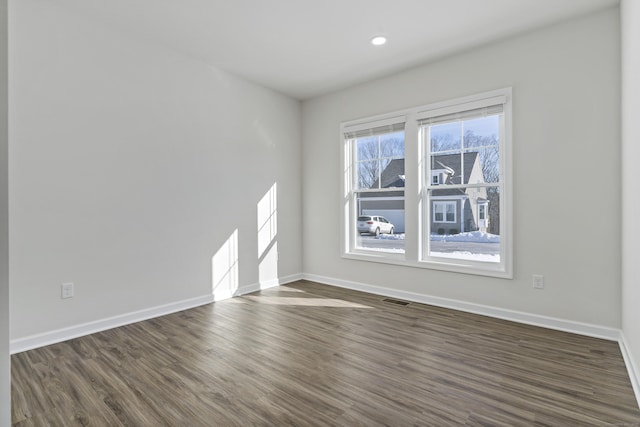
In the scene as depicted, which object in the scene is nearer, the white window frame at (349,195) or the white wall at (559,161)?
the white wall at (559,161)

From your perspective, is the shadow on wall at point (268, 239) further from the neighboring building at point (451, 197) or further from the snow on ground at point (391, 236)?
the neighboring building at point (451, 197)

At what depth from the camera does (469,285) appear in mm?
3686

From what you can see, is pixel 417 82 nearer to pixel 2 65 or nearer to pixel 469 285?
pixel 469 285

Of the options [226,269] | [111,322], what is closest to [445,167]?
[226,269]

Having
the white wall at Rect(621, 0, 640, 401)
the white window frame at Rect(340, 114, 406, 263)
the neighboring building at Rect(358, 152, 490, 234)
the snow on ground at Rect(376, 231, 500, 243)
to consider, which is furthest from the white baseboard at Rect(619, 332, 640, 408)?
the white window frame at Rect(340, 114, 406, 263)

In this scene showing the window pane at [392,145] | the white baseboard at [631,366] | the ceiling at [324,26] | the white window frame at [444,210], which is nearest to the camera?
the white baseboard at [631,366]

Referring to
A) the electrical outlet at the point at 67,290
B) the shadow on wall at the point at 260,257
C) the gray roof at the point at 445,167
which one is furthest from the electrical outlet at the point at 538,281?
the electrical outlet at the point at 67,290

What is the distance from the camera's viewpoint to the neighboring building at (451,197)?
371 cm

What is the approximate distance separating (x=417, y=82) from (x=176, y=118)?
2783 mm

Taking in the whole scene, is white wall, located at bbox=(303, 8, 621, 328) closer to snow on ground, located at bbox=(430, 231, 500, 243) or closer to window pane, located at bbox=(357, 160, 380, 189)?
snow on ground, located at bbox=(430, 231, 500, 243)

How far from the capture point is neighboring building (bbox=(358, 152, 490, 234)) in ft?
12.2

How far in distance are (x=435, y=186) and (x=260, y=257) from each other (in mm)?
2450

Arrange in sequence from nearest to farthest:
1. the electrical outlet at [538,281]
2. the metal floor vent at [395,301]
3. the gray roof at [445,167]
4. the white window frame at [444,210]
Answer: the electrical outlet at [538,281] < the gray roof at [445,167] < the white window frame at [444,210] < the metal floor vent at [395,301]

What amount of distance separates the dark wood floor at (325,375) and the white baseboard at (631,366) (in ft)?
0.15
